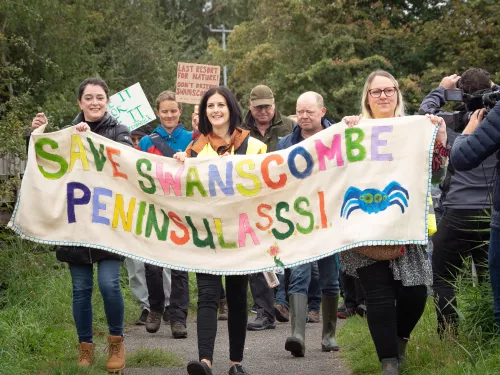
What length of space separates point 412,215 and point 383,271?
403mm

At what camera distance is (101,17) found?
23219 mm

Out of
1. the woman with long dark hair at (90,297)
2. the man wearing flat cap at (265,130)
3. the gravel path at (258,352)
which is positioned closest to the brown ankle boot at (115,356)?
the woman with long dark hair at (90,297)

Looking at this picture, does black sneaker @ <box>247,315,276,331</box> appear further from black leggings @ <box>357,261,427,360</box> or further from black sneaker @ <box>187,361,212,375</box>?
black sneaker @ <box>187,361,212,375</box>

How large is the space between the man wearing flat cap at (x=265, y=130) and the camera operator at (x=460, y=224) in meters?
2.75

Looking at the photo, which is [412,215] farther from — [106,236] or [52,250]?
[52,250]

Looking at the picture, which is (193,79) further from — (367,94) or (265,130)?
(367,94)

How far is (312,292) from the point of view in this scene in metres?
10.1

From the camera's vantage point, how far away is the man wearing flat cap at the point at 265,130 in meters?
9.66

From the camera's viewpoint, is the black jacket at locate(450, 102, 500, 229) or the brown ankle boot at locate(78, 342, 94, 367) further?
the brown ankle boot at locate(78, 342, 94, 367)

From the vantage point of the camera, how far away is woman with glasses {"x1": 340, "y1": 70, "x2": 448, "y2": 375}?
5848 millimetres

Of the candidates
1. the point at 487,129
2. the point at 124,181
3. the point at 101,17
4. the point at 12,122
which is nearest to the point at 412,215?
the point at 487,129

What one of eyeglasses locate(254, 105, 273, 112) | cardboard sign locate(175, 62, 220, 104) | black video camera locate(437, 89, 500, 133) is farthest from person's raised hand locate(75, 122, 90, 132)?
cardboard sign locate(175, 62, 220, 104)

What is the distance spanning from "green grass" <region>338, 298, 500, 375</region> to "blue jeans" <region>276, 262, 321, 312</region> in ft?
6.78

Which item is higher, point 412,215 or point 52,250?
point 412,215
